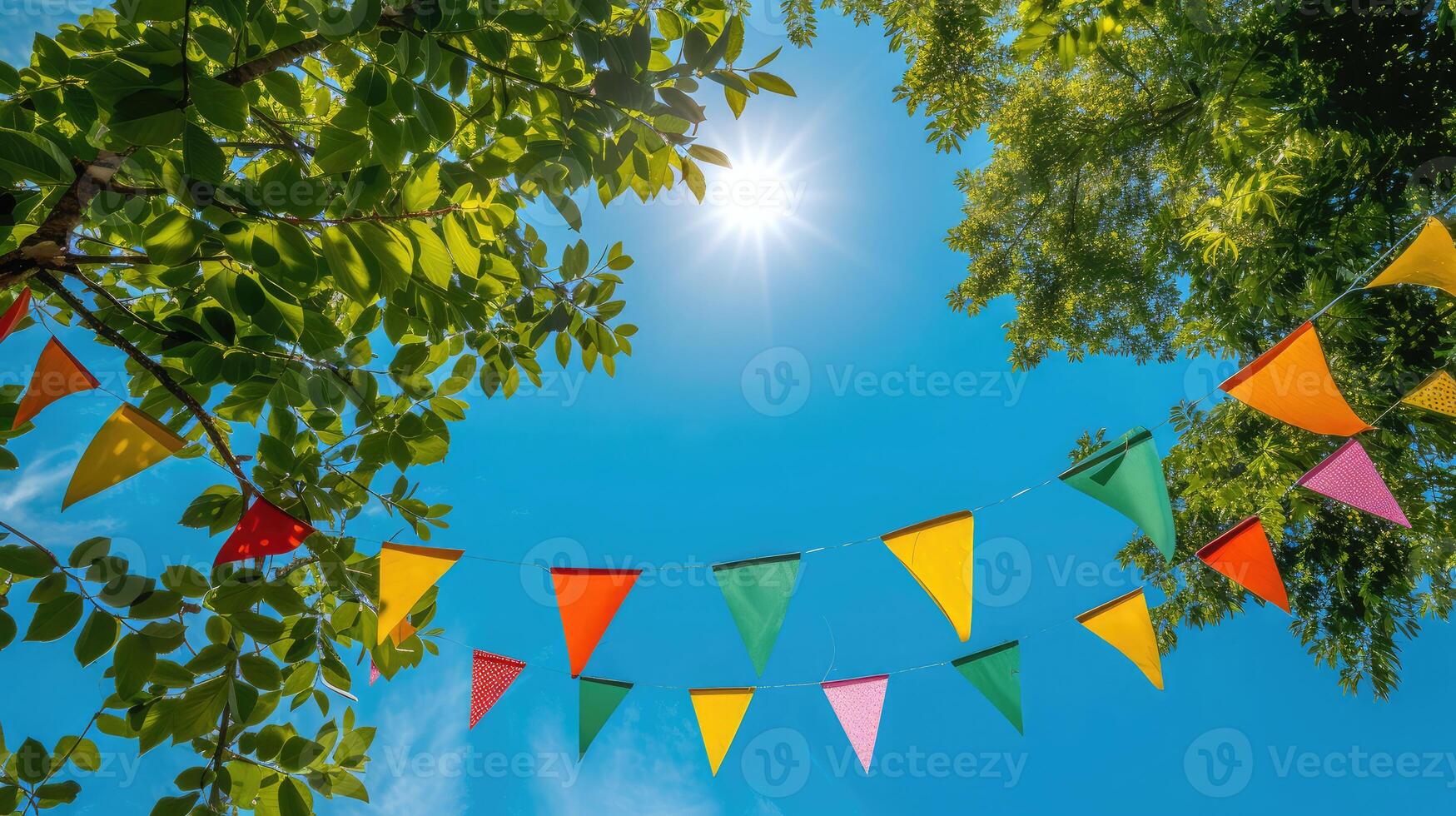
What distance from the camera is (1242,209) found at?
172 inches

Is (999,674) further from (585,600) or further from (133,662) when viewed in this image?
(133,662)

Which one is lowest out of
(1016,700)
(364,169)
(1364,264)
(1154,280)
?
(1016,700)

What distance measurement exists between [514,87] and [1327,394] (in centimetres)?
369

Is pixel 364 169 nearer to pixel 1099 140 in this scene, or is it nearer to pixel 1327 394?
pixel 1327 394

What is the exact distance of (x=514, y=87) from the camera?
187cm

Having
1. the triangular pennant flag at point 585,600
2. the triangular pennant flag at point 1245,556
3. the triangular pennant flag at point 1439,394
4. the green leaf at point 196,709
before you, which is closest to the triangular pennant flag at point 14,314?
the green leaf at point 196,709

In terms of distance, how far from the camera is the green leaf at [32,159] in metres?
1.07

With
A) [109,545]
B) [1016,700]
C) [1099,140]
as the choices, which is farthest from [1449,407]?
[109,545]

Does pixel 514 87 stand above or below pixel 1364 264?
below

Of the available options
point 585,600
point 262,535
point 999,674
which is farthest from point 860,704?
point 262,535

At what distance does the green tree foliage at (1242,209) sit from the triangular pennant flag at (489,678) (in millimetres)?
3957

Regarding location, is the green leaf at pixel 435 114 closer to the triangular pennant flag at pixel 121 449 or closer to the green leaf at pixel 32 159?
the green leaf at pixel 32 159

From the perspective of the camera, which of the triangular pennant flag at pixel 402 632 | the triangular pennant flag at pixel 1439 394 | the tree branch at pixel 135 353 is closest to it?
the tree branch at pixel 135 353

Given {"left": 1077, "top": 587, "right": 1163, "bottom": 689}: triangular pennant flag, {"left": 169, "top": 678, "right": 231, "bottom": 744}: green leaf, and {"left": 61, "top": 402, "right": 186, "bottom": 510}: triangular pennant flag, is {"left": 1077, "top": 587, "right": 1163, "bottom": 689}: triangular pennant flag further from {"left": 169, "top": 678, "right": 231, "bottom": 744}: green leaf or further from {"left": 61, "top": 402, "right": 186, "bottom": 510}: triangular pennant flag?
{"left": 61, "top": 402, "right": 186, "bottom": 510}: triangular pennant flag
